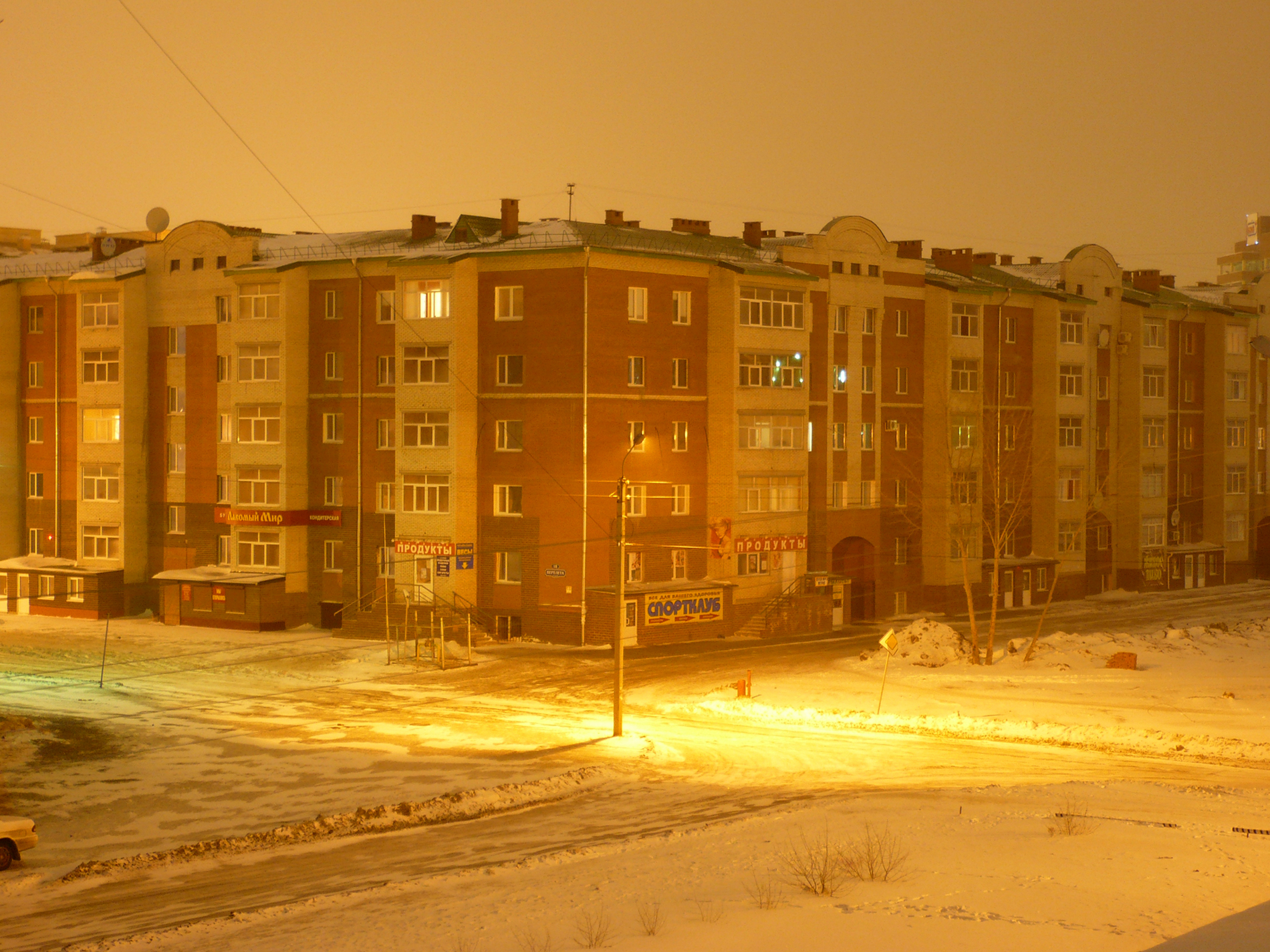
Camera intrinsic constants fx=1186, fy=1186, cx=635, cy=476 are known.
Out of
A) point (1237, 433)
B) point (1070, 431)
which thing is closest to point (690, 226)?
point (1070, 431)

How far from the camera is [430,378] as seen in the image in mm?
50500

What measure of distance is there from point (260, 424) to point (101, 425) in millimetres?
9159

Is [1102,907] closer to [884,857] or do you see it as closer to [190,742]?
[884,857]

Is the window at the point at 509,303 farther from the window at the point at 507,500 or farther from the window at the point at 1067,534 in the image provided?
the window at the point at 1067,534

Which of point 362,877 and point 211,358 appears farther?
point 211,358

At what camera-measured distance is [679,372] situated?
51.6 meters

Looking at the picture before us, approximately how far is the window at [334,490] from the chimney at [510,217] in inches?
525

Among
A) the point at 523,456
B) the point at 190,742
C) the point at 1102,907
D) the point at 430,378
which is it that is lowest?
the point at 190,742

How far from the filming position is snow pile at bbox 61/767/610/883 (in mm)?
20812

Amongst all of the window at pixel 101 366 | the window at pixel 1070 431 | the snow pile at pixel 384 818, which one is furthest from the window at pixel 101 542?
the window at pixel 1070 431

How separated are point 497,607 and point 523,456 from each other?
640cm

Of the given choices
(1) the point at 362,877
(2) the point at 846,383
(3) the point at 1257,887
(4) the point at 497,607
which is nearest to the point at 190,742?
(1) the point at 362,877

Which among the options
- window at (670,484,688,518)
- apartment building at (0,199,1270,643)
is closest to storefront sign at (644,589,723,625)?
apartment building at (0,199,1270,643)

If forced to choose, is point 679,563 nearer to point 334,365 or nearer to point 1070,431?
point 334,365
